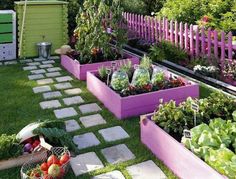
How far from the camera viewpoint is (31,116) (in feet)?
18.1

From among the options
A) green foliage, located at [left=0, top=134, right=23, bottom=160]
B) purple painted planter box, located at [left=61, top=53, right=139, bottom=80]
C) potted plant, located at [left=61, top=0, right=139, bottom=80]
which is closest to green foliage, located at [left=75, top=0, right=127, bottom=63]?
potted plant, located at [left=61, top=0, right=139, bottom=80]

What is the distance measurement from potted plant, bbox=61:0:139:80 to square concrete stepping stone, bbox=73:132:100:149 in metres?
2.87

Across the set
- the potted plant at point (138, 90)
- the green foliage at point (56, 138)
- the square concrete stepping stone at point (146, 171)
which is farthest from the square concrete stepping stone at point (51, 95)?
the square concrete stepping stone at point (146, 171)

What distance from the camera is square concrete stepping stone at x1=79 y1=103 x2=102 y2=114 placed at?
5751mm

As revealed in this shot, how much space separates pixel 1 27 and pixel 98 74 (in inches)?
162

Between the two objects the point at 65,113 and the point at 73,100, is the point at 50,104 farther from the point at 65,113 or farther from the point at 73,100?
the point at 65,113

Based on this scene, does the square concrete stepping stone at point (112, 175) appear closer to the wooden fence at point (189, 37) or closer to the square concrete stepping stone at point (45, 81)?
the square concrete stepping stone at point (45, 81)

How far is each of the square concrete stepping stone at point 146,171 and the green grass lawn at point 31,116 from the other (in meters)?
0.06

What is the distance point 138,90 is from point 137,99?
0.27m

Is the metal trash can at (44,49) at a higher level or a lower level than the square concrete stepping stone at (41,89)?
higher

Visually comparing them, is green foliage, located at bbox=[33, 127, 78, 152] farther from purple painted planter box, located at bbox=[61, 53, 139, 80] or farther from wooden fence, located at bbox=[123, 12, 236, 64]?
wooden fence, located at bbox=[123, 12, 236, 64]

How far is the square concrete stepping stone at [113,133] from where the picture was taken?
186 inches

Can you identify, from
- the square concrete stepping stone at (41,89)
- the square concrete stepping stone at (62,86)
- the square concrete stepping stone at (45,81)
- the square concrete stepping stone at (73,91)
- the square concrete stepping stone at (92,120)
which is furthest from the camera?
the square concrete stepping stone at (45,81)

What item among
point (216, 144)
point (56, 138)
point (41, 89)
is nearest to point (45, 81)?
point (41, 89)
